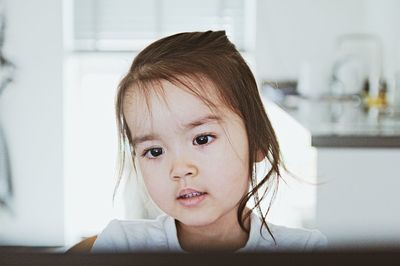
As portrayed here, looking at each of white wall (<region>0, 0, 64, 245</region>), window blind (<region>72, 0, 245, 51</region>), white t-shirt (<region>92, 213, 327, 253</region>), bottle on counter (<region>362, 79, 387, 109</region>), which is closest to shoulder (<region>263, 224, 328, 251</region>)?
white t-shirt (<region>92, 213, 327, 253</region>)

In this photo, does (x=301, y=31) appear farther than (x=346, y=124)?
Yes

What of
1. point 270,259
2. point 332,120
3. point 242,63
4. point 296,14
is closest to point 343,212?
point 332,120

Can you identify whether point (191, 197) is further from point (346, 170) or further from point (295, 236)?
point (346, 170)

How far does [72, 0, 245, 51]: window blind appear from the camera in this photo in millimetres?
594

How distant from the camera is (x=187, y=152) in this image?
274mm

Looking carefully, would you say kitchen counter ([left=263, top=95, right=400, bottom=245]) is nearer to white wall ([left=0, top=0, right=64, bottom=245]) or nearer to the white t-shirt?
white wall ([left=0, top=0, right=64, bottom=245])

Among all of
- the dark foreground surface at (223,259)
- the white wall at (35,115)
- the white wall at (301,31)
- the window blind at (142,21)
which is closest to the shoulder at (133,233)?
the dark foreground surface at (223,259)

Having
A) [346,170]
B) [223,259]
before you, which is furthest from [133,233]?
[346,170]

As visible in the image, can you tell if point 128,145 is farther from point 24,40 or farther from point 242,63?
point 24,40

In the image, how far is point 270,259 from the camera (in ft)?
0.40

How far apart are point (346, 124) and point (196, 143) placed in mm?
607

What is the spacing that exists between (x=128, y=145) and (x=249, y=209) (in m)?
0.06

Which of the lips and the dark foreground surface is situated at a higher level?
the dark foreground surface

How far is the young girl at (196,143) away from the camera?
0.28 metres
